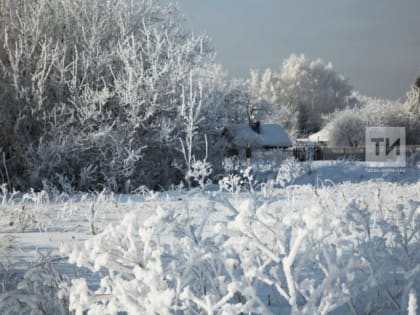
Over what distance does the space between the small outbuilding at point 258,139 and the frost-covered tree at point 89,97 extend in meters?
14.2

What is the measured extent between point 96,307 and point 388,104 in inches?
2019

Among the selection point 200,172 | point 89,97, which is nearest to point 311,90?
point 89,97

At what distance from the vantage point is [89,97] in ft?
43.8

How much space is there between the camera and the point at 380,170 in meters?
18.4

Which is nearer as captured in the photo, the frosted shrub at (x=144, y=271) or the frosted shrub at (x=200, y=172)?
the frosted shrub at (x=144, y=271)

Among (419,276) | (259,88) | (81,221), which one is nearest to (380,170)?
(81,221)

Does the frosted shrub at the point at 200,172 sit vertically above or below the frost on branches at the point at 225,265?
above

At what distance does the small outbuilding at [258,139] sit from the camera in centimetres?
3272

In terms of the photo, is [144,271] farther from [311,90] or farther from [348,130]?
[311,90]

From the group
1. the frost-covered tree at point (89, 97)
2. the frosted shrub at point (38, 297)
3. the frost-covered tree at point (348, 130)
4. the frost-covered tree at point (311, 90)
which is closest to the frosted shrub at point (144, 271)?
the frosted shrub at point (38, 297)

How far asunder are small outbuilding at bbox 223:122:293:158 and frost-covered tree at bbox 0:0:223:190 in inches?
559

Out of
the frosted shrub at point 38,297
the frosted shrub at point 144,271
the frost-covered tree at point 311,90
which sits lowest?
the frosted shrub at point 38,297

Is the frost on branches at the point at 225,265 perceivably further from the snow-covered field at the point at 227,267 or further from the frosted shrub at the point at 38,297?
the frosted shrub at the point at 38,297

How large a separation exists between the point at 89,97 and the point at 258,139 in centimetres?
2502
